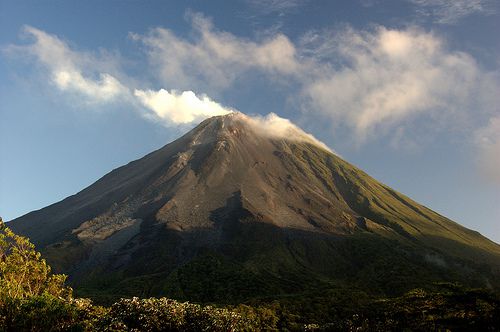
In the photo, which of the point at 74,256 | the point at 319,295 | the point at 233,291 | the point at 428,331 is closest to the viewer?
the point at 428,331

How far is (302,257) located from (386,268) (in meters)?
33.4

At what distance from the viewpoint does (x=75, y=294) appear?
→ 135 meters

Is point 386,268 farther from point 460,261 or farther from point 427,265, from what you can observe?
point 460,261

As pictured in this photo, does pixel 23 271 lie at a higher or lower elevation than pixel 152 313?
higher

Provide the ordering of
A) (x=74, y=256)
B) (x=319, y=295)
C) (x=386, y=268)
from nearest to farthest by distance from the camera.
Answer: (x=319, y=295) < (x=386, y=268) < (x=74, y=256)

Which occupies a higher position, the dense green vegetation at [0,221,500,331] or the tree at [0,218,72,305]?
the tree at [0,218,72,305]

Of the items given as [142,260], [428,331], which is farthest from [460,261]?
[428,331]

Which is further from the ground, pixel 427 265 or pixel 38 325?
pixel 38 325

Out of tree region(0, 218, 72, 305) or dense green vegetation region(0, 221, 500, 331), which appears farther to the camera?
tree region(0, 218, 72, 305)

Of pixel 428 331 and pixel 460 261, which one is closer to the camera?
pixel 428 331

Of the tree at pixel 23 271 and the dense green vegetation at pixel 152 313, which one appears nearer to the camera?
the dense green vegetation at pixel 152 313

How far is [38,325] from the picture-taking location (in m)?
39.9

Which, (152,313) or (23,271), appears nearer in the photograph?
(152,313)

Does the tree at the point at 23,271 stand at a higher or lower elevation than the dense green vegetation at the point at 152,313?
higher
